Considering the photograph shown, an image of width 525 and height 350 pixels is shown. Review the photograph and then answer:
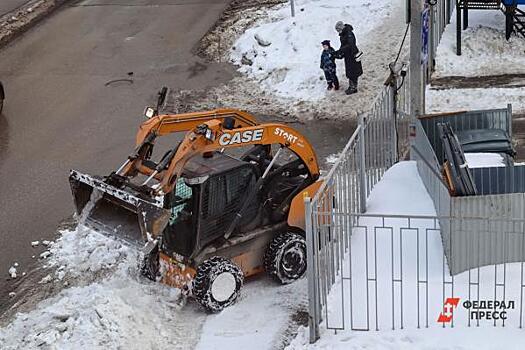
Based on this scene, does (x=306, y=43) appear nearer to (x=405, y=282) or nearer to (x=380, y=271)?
(x=380, y=271)

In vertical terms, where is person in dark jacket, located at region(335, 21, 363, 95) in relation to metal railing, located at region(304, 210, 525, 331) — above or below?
above

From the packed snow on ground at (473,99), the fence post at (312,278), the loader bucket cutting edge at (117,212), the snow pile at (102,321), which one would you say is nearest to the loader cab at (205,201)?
the loader bucket cutting edge at (117,212)

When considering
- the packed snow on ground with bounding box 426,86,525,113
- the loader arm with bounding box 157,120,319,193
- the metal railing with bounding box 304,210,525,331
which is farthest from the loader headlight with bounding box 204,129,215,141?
the packed snow on ground with bounding box 426,86,525,113

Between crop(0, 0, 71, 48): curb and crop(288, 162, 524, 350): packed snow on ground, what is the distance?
16.6 meters

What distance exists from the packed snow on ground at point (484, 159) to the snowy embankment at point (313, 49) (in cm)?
583

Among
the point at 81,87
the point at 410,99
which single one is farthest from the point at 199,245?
the point at 81,87

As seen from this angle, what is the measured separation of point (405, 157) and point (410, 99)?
2.91 feet

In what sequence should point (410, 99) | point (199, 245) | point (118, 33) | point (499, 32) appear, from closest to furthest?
point (199, 245)
point (410, 99)
point (499, 32)
point (118, 33)

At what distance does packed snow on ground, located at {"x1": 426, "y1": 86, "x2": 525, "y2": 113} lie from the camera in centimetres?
1688

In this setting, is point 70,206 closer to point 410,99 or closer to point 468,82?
point 410,99

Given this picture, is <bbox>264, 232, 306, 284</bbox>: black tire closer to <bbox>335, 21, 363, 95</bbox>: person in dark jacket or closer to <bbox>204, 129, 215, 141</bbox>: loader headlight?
<bbox>204, 129, 215, 141</bbox>: loader headlight

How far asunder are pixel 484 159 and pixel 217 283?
13.0ft

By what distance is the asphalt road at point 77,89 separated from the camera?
1455 cm

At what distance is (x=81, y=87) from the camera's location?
20375mm
